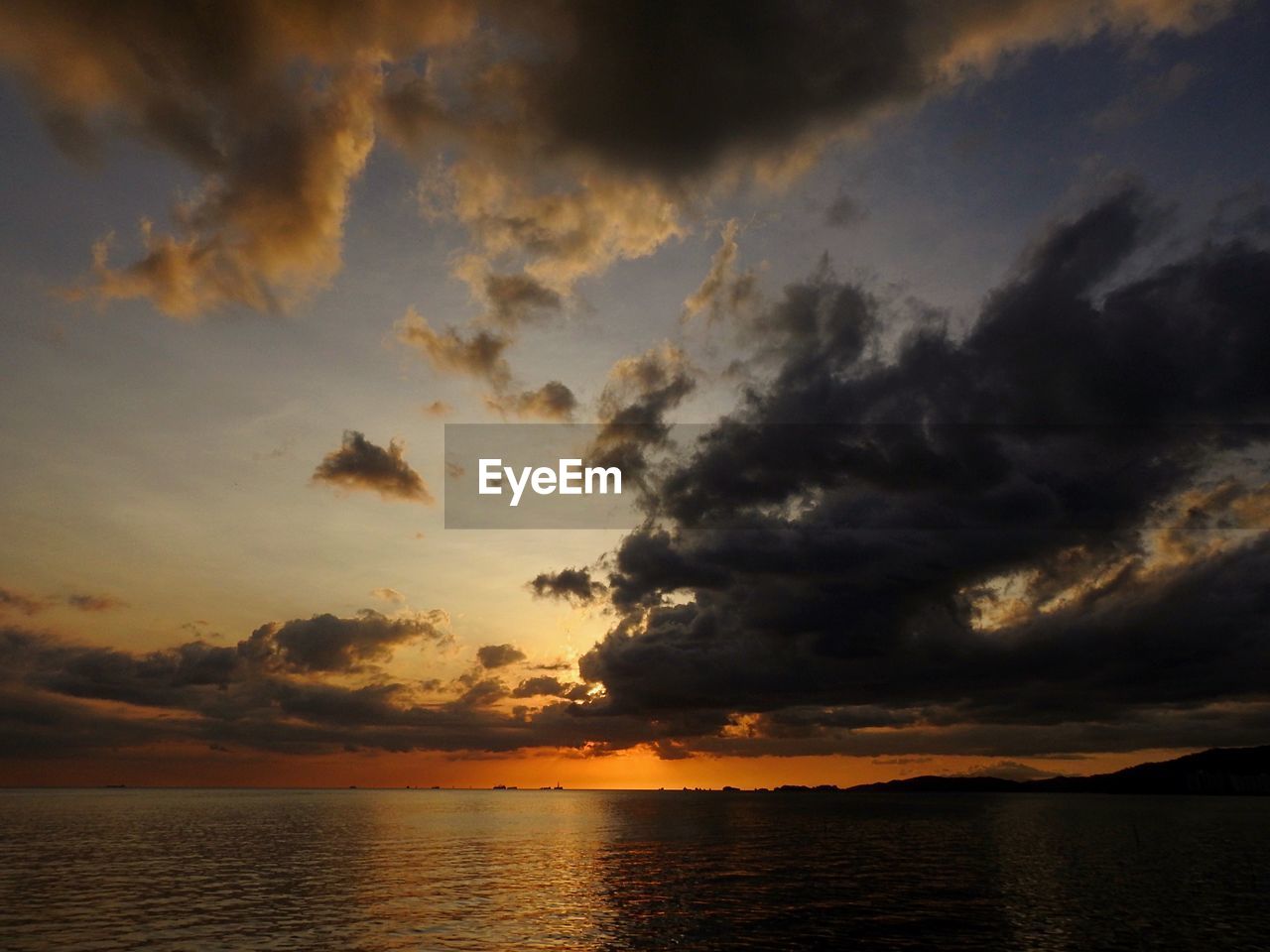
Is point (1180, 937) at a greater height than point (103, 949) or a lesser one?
lesser

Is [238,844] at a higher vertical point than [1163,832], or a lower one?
higher

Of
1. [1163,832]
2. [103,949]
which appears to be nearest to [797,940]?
[103,949]

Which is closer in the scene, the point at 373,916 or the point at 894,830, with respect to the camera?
the point at 373,916

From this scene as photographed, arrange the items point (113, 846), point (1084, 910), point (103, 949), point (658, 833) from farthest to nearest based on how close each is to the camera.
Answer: point (658, 833), point (113, 846), point (1084, 910), point (103, 949)

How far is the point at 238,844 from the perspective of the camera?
138500 millimetres

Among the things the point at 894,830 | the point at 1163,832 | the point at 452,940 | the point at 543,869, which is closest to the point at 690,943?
the point at 452,940

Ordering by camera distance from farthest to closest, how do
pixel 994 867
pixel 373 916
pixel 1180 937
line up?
pixel 994 867 < pixel 373 916 < pixel 1180 937

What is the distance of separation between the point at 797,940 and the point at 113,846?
127m

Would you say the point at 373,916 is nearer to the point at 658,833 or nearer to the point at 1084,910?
the point at 1084,910

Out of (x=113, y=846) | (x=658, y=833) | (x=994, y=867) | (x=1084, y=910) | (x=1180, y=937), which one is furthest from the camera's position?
(x=658, y=833)

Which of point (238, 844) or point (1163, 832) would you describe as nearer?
point (238, 844)

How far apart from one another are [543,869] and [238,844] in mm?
68514

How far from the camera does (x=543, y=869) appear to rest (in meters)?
103

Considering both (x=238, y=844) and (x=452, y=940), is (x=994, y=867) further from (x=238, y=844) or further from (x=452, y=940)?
(x=238, y=844)
